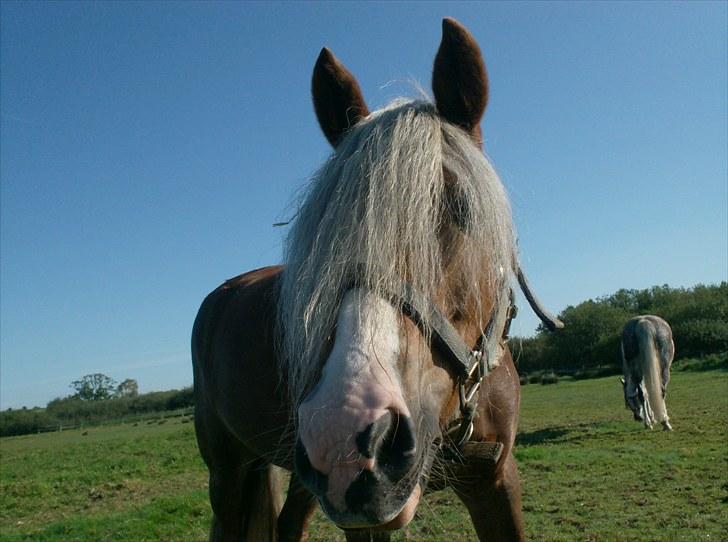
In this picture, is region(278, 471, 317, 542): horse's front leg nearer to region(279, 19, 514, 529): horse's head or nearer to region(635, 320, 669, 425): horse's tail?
region(279, 19, 514, 529): horse's head

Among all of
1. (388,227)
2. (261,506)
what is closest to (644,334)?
(261,506)

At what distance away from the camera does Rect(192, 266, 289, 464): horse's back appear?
287cm

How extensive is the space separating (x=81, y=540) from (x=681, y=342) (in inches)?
1576

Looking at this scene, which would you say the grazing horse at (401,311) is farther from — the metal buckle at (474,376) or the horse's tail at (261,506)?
the horse's tail at (261,506)

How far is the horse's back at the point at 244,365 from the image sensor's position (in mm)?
2871

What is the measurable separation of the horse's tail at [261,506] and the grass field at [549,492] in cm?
114

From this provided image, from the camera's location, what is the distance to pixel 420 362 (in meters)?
1.55

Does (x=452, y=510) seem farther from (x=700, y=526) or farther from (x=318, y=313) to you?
(x=318, y=313)

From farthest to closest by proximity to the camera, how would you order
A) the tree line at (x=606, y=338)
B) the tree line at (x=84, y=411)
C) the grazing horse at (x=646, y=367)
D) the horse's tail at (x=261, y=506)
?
1. the tree line at (x=84, y=411)
2. the tree line at (x=606, y=338)
3. the grazing horse at (x=646, y=367)
4. the horse's tail at (x=261, y=506)

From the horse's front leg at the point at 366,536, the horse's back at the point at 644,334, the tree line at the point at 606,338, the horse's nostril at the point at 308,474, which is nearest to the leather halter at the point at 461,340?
the horse's nostril at the point at 308,474

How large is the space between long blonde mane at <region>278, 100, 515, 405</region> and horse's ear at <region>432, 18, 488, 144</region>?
0.32 feet

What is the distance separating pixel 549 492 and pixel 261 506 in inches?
150

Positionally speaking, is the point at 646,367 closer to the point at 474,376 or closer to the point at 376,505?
the point at 474,376

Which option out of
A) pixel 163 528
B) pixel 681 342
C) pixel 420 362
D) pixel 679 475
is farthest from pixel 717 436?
pixel 681 342
